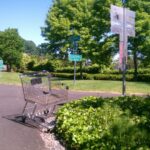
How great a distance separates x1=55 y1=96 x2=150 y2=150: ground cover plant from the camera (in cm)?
579

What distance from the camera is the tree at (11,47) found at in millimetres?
75688

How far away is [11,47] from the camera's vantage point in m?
76.6

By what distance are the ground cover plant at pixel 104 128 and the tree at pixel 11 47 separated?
2640 inches

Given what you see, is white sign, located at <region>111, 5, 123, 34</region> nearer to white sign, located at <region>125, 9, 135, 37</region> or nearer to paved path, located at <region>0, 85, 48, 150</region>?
white sign, located at <region>125, 9, 135, 37</region>

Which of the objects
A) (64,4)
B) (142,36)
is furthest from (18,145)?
(64,4)

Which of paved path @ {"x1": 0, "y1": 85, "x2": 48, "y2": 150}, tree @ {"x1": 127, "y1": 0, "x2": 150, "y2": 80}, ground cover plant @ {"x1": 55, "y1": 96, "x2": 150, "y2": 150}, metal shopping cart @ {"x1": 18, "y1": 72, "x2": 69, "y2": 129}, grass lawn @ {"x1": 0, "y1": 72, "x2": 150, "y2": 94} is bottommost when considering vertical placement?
paved path @ {"x1": 0, "y1": 85, "x2": 48, "y2": 150}

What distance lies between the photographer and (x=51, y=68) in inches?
2327

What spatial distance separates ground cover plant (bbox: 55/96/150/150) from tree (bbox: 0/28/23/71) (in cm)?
6707

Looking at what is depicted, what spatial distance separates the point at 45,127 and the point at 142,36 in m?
26.6

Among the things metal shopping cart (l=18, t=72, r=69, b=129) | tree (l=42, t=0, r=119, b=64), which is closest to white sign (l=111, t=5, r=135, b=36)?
metal shopping cart (l=18, t=72, r=69, b=129)

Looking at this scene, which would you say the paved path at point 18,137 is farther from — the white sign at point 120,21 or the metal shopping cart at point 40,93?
the white sign at point 120,21

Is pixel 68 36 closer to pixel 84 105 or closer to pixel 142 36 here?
pixel 142 36

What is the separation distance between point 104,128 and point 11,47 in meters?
71.0

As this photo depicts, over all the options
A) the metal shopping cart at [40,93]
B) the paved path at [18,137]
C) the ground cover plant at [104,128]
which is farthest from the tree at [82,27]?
the ground cover plant at [104,128]
